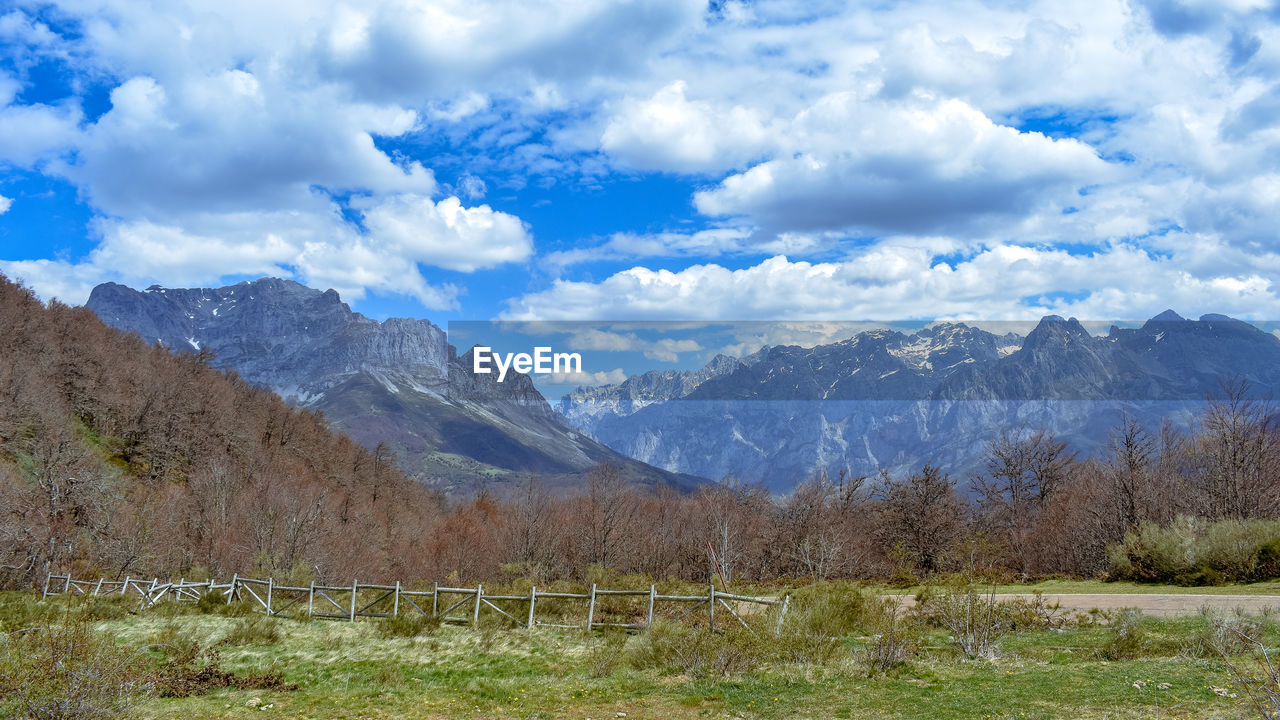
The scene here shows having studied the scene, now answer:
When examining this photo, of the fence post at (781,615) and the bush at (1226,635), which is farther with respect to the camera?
the fence post at (781,615)

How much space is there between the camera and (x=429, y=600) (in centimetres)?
3481

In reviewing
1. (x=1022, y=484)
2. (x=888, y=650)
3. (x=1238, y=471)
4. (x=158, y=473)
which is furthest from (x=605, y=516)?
(x=888, y=650)

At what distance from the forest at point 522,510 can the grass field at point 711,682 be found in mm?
17848

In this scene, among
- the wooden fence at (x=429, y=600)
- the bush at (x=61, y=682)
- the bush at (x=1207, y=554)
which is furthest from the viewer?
the bush at (x=1207, y=554)

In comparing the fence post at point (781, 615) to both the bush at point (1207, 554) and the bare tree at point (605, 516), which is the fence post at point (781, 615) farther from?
the bare tree at point (605, 516)

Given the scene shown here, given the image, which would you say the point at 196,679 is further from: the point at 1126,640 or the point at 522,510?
the point at 522,510

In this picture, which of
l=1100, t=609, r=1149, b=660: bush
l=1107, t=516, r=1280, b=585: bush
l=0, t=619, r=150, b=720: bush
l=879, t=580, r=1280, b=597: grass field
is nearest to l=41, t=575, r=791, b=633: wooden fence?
l=1100, t=609, r=1149, b=660: bush

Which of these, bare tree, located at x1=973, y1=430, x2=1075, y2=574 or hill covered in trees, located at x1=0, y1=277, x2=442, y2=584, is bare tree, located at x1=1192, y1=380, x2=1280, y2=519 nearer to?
bare tree, located at x1=973, y1=430, x2=1075, y2=574

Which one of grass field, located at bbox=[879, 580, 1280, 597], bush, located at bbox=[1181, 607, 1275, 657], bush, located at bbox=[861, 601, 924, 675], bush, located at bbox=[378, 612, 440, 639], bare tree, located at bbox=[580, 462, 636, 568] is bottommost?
bare tree, located at bbox=[580, 462, 636, 568]

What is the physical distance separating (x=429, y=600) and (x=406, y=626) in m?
6.30

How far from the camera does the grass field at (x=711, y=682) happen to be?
1506cm

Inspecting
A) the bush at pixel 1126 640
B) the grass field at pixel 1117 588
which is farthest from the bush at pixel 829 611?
the grass field at pixel 1117 588

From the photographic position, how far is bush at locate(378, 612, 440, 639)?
28.0 meters

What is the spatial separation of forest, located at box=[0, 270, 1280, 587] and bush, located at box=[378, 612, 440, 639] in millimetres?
17402
